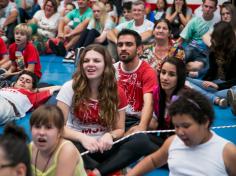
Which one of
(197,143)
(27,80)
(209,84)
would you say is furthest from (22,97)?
(197,143)

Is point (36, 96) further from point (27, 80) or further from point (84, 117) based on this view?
point (84, 117)

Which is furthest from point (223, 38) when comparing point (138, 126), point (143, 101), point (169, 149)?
point (169, 149)

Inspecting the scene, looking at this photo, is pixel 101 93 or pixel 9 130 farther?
pixel 101 93

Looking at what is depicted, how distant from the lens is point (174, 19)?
21.4ft

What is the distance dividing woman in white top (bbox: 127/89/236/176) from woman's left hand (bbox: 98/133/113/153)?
28.1 inches

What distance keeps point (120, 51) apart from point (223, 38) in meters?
1.26

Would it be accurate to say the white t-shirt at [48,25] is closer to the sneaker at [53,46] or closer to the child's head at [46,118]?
the sneaker at [53,46]

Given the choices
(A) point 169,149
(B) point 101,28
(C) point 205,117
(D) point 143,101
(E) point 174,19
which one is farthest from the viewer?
(E) point 174,19

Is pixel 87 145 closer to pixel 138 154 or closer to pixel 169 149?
pixel 138 154

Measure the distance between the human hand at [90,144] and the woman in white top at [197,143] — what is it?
2.36 feet

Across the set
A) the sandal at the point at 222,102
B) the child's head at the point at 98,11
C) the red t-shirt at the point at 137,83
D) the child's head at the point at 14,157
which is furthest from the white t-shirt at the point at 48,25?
the child's head at the point at 14,157

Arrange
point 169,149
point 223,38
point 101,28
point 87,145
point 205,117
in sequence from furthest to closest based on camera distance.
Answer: point 101,28 → point 223,38 → point 87,145 → point 169,149 → point 205,117

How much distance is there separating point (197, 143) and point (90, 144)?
2.80ft

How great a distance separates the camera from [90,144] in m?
2.61
